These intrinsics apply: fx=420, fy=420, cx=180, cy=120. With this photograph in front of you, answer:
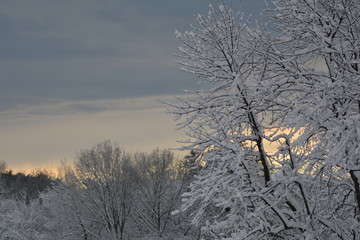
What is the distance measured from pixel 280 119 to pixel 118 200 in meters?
29.7

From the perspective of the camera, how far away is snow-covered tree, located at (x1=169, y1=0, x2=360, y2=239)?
6582mm

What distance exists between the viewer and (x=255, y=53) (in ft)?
29.3

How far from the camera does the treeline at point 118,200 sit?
35375 millimetres

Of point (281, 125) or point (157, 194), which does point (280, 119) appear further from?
point (157, 194)

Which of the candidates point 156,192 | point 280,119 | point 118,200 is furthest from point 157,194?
point 280,119

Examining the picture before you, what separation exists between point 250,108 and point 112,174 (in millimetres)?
28933

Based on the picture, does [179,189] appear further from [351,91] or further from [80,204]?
[351,91]

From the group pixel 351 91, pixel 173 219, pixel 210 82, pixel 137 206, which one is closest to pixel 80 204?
pixel 137 206

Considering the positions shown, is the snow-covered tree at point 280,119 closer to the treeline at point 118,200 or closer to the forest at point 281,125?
the forest at point 281,125

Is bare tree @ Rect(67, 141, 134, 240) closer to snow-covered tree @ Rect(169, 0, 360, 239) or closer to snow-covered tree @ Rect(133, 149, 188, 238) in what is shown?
snow-covered tree @ Rect(133, 149, 188, 238)

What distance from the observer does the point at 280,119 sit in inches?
294

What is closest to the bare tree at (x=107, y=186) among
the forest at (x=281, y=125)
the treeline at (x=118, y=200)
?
the treeline at (x=118, y=200)

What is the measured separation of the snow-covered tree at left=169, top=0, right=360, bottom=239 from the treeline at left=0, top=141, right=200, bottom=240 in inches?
922

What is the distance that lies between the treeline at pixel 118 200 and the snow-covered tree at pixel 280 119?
23413 millimetres
